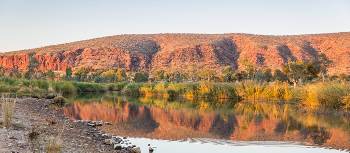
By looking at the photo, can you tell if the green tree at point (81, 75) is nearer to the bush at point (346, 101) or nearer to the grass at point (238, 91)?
A: the grass at point (238, 91)

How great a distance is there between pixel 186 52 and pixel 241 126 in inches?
3245

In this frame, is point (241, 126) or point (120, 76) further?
point (120, 76)

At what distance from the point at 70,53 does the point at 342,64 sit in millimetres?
54548

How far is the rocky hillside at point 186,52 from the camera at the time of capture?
9562cm

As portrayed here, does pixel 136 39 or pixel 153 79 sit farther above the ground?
pixel 136 39

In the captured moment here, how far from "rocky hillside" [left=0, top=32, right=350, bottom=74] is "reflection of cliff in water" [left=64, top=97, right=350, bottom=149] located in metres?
66.5

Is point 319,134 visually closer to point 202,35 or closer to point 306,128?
point 306,128

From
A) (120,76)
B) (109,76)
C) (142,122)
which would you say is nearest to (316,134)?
(142,122)

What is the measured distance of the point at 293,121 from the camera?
18719 millimetres

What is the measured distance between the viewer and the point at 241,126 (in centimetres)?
1709

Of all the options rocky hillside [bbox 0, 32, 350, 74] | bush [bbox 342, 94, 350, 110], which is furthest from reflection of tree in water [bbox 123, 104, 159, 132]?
rocky hillside [bbox 0, 32, 350, 74]

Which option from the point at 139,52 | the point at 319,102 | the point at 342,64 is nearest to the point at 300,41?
the point at 342,64

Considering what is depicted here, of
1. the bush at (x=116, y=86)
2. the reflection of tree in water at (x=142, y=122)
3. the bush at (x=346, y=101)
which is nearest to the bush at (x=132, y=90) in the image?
the bush at (x=116, y=86)

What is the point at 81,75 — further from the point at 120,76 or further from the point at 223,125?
the point at 223,125
